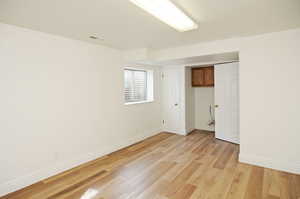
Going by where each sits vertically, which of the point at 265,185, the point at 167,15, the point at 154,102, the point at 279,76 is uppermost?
the point at 167,15

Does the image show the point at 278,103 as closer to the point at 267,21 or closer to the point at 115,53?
the point at 267,21

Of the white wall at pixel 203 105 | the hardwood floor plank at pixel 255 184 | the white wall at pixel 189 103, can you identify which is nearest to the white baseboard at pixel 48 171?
the white wall at pixel 189 103

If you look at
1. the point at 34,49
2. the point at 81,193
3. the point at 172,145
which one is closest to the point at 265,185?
the point at 172,145

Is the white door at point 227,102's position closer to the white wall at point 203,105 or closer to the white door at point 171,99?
the white wall at point 203,105

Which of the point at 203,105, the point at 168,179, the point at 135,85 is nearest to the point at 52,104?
the point at 168,179

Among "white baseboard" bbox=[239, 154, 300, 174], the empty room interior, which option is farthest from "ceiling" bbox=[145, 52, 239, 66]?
"white baseboard" bbox=[239, 154, 300, 174]

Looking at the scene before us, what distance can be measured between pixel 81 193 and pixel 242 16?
310 centimetres

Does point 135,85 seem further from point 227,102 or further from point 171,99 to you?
point 227,102

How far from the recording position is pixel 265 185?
89.9 inches

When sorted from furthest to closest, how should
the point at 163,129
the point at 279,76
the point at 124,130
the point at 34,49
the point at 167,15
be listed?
the point at 163,129 → the point at 124,130 → the point at 279,76 → the point at 34,49 → the point at 167,15

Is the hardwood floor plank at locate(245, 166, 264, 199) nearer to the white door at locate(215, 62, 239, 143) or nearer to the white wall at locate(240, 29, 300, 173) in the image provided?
the white wall at locate(240, 29, 300, 173)

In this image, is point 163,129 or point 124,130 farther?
point 163,129

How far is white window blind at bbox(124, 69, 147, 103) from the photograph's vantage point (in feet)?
14.2

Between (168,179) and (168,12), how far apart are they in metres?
2.28
